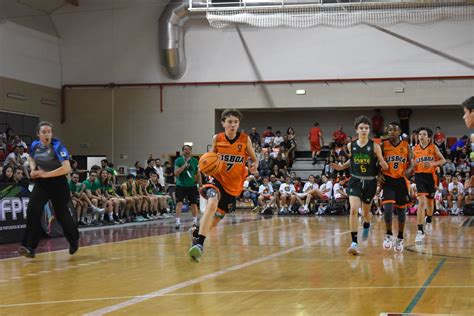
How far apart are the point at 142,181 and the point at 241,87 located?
11592 mm

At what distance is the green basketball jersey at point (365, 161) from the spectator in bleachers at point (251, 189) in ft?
54.5

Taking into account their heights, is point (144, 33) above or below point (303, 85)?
above

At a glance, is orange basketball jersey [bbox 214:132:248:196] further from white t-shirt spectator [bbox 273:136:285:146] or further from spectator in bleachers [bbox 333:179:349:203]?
white t-shirt spectator [bbox 273:136:285:146]

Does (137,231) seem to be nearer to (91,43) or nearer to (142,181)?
(142,181)

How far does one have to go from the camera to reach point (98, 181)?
19.0 metres

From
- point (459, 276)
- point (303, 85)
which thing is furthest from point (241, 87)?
point (459, 276)

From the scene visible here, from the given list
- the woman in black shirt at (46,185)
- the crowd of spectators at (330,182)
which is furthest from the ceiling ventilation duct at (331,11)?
the woman in black shirt at (46,185)

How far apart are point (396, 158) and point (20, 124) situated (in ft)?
70.4

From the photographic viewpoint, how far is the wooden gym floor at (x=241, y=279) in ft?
19.2

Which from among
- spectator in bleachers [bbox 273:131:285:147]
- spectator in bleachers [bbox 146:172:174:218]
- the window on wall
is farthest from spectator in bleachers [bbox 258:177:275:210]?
the window on wall

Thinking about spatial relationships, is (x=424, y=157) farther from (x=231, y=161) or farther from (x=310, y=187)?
(x=310, y=187)

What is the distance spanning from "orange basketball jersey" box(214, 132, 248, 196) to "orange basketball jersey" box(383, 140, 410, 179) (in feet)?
9.77

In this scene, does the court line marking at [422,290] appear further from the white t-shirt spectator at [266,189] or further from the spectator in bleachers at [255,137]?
the spectator in bleachers at [255,137]

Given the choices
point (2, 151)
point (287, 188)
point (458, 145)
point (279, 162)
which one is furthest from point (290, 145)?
point (2, 151)
